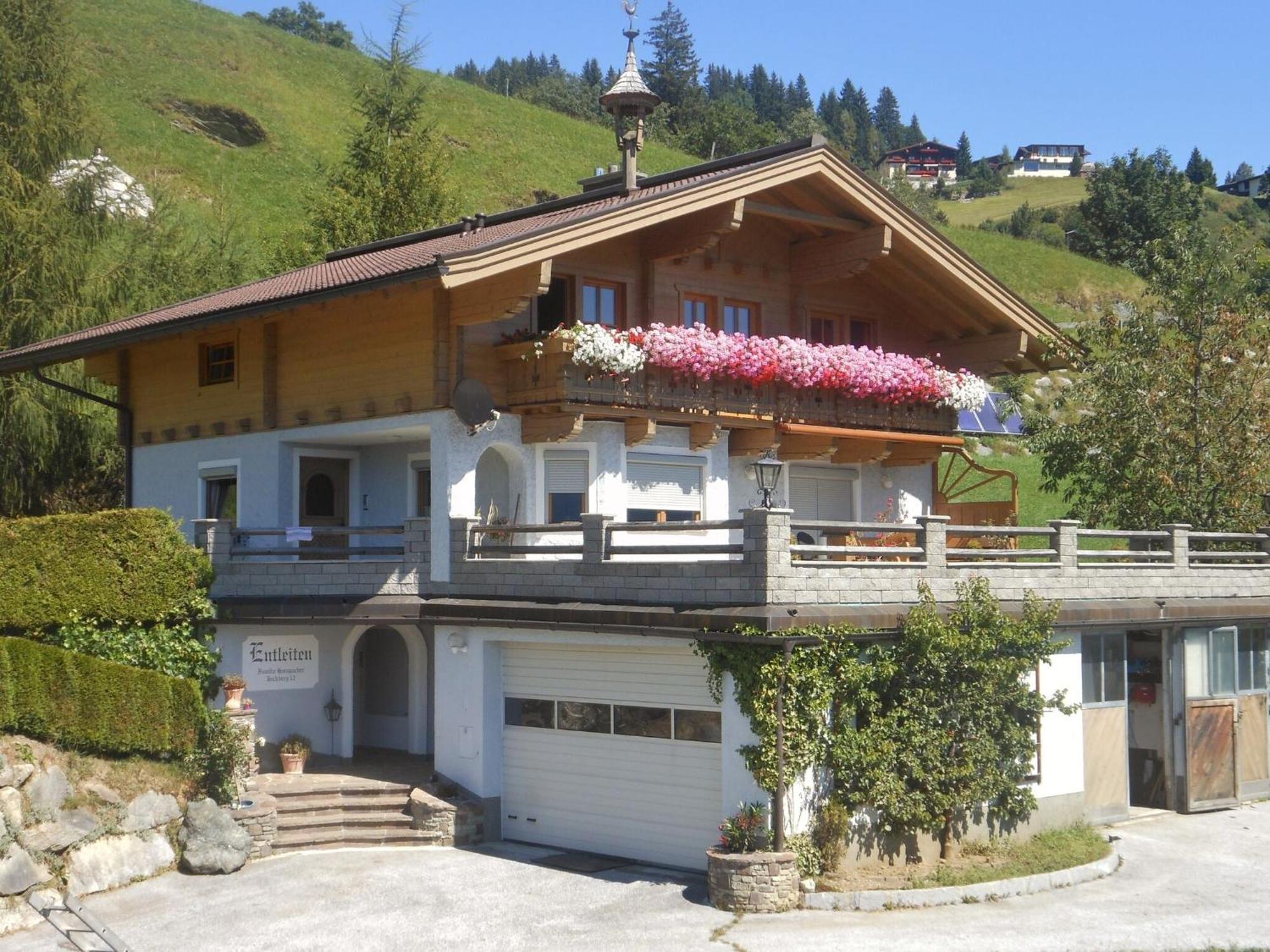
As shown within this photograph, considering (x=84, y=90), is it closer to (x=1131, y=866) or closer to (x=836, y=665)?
(x=836, y=665)

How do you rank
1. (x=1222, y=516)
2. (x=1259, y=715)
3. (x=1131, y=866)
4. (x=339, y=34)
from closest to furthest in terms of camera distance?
(x=1131, y=866), (x=1259, y=715), (x=1222, y=516), (x=339, y=34)

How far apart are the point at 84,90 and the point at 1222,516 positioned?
25168mm

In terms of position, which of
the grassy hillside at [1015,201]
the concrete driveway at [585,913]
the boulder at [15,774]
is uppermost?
the grassy hillside at [1015,201]

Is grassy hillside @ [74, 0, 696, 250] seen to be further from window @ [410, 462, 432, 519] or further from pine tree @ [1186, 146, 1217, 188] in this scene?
pine tree @ [1186, 146, 1217, 188]

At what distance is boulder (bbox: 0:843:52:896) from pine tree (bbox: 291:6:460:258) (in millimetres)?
25066

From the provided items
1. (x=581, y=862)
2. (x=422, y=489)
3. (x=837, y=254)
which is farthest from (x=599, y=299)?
(x=581, y=862)

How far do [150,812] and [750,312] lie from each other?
40.0 feet

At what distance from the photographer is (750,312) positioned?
24297 millimetres

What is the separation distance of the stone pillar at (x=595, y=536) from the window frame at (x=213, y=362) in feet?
28.5

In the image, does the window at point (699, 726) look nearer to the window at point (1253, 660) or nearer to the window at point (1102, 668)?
the window at point (1102, 668)

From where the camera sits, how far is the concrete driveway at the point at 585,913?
15.2 metres

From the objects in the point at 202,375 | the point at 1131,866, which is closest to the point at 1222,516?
the point at 1131,866

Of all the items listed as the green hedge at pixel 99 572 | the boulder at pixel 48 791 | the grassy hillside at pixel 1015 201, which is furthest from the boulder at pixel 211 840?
the grassy hillside at pixel 1015 201

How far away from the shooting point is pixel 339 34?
138625 mm
